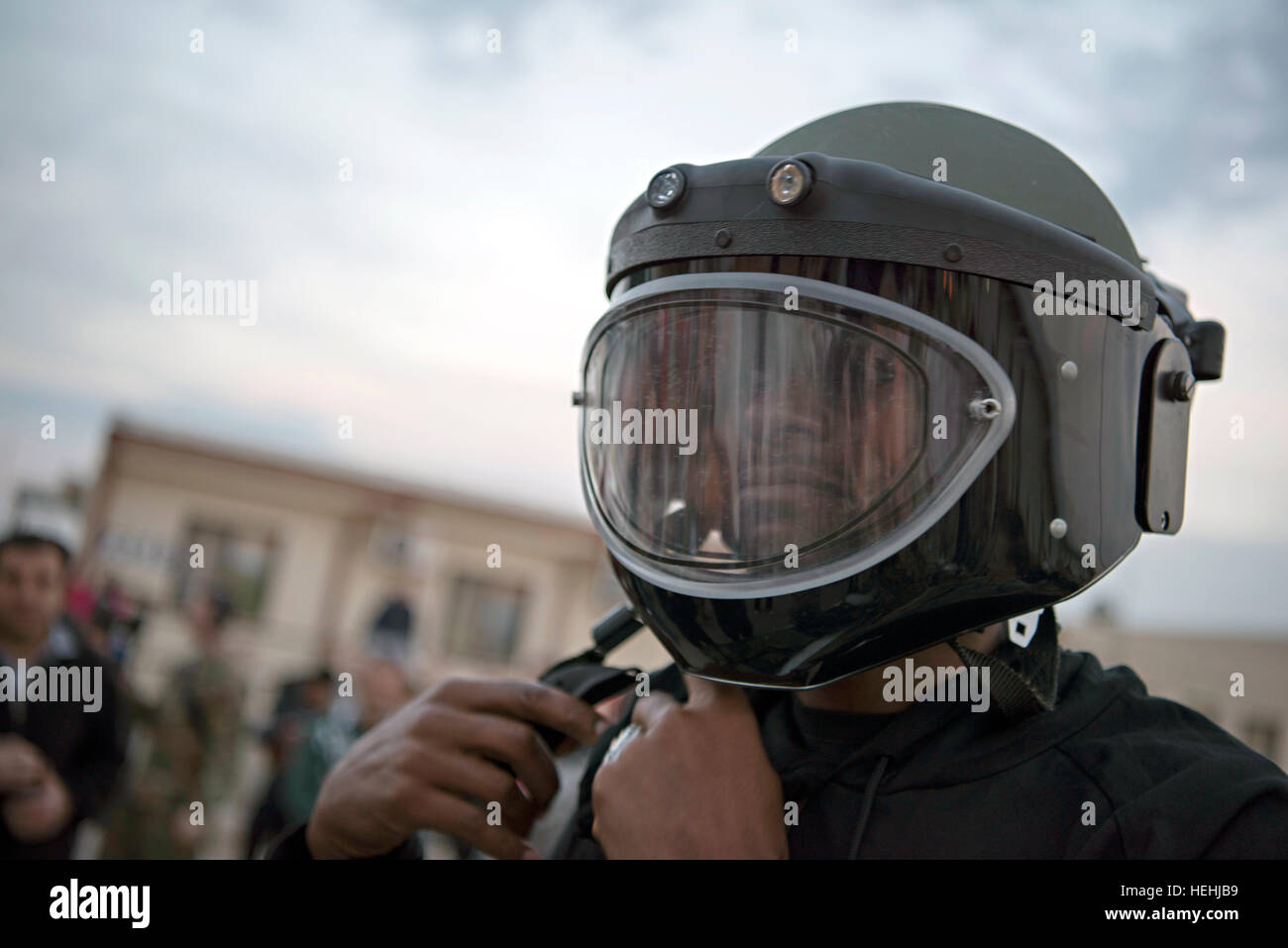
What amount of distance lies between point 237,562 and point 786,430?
16517 millimetres

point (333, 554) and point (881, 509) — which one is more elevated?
point (333, 554)

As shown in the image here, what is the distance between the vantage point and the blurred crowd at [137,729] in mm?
3842

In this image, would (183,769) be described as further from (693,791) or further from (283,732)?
(693,791)

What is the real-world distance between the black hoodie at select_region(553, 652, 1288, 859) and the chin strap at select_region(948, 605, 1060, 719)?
2 centimetres

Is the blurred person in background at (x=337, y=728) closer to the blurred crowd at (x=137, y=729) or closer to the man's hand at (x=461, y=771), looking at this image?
the blurred crowd at (x=137, y=729)

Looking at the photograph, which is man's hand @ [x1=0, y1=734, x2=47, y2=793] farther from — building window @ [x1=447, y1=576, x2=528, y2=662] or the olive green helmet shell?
building window @ [x1=447, y1=576, x2=528, y2=662]

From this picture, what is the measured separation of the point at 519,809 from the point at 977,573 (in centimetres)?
75

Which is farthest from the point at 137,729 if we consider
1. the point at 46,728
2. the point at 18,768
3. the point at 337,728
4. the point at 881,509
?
the point at 881,509

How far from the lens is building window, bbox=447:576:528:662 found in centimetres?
1720

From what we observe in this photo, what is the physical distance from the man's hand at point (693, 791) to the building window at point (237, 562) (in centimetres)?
1588

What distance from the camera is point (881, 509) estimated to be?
1296 millimetres
